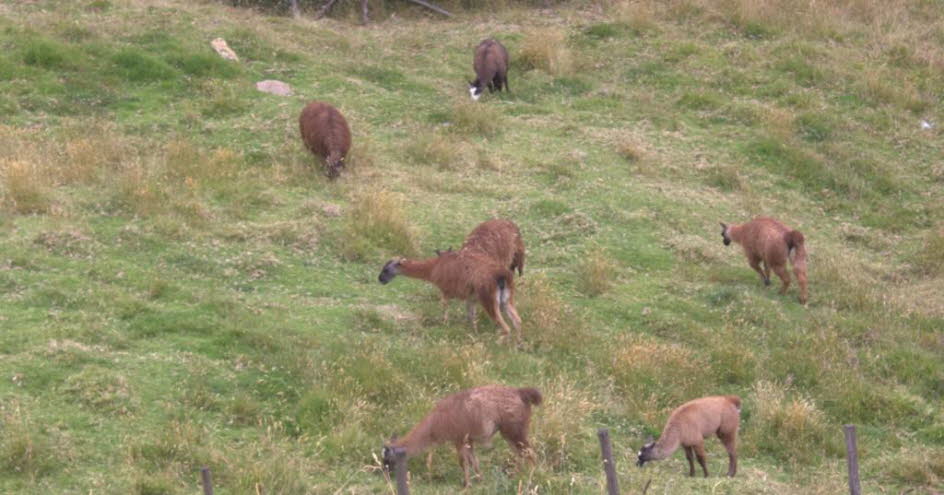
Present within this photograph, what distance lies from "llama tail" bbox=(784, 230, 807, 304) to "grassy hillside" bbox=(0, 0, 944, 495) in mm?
343

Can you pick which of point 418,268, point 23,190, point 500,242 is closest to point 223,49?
point 23,190

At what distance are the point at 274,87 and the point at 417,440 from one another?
9.96m

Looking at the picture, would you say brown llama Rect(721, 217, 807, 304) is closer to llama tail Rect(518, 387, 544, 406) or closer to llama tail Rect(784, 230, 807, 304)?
llama tail Rect(784, 230, 807, 304)

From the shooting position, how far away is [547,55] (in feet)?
64.7

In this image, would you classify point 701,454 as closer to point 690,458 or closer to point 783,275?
point 690,458

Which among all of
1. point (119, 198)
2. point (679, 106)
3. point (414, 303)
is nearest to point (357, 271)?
point (414, 303)

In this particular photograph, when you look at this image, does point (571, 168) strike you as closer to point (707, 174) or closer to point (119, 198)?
point (707, 174)

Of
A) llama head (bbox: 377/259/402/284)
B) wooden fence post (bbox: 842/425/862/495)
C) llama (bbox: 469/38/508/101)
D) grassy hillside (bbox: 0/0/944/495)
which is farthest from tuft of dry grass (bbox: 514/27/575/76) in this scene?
wooden fence post (bbox: 842/425/862/495)

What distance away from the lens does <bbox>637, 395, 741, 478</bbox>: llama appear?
28.4ft

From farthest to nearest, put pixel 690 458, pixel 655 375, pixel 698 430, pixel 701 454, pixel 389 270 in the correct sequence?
pixel 389 270, pixel 655 375, pixel 690 458, pixel 701 454, pixel 698 430

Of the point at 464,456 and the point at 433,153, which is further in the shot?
the point at 433,153

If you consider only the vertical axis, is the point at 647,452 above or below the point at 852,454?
below

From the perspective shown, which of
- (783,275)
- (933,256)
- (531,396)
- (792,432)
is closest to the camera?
(531,396)

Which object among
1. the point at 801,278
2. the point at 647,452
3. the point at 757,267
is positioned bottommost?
the point at 757,267
